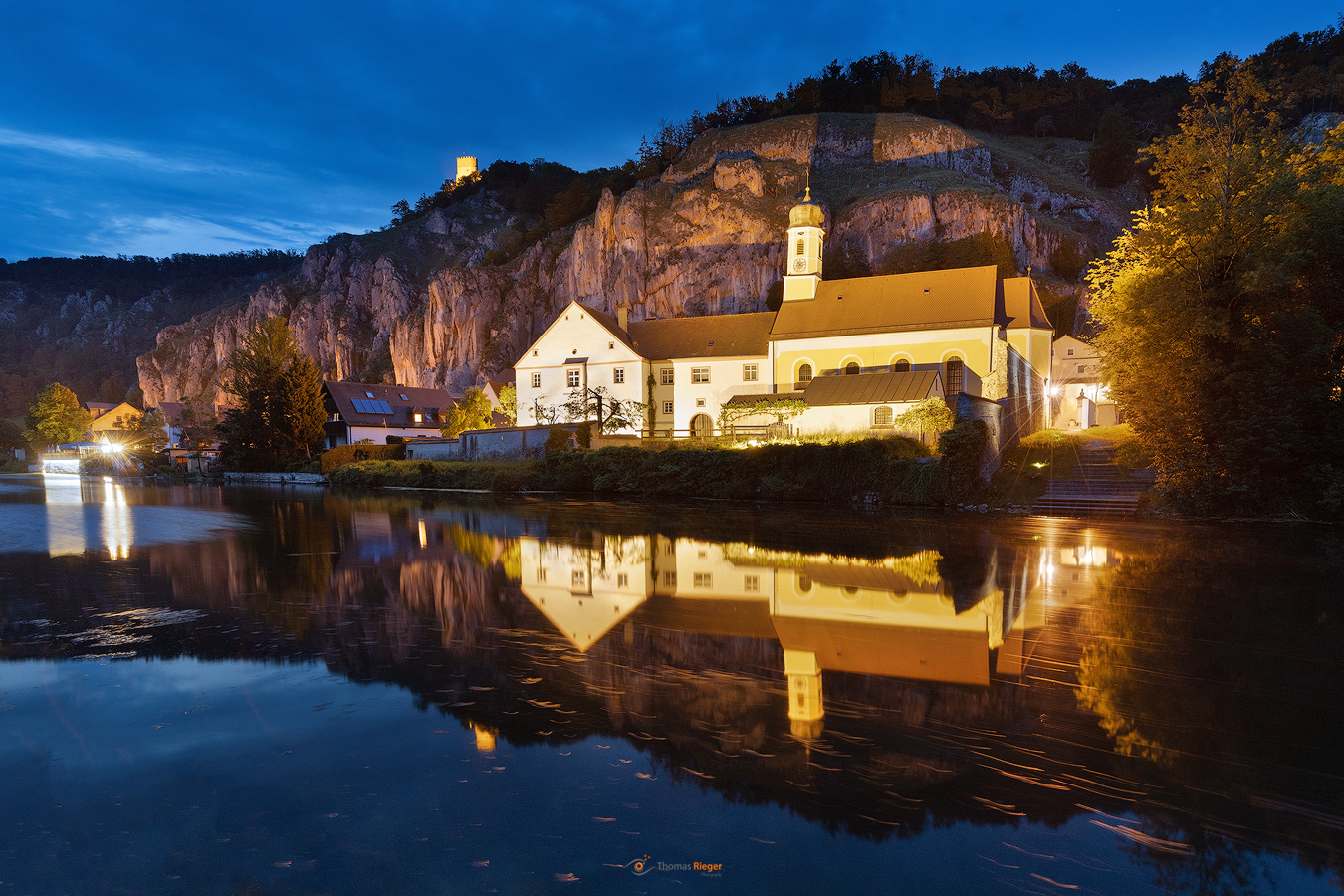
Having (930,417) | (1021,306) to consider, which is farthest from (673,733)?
(1021,306)

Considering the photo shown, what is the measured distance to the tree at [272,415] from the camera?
48.5 meters

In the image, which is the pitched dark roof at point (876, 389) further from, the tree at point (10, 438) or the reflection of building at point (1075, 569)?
the tree at point (10, 438)

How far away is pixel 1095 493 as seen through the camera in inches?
882

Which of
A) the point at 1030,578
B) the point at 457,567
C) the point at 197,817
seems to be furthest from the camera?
the point at 457,567

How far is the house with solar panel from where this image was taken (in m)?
55.8

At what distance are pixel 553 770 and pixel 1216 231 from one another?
2265cm

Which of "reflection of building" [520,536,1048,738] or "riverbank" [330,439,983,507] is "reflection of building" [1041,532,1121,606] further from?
"riverbank" [330,439,983,507]

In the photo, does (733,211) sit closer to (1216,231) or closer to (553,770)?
(1216,231)

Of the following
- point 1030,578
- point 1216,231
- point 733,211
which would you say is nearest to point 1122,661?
point 1030,578

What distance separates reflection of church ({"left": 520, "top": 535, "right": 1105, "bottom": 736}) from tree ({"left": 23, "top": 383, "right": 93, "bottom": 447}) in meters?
94.4

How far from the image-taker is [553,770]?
4.37 meters

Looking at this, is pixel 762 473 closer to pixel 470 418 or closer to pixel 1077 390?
pixel 470 418

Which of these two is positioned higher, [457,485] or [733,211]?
[733,211]

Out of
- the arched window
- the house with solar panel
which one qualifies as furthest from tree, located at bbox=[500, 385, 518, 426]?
the arched window
